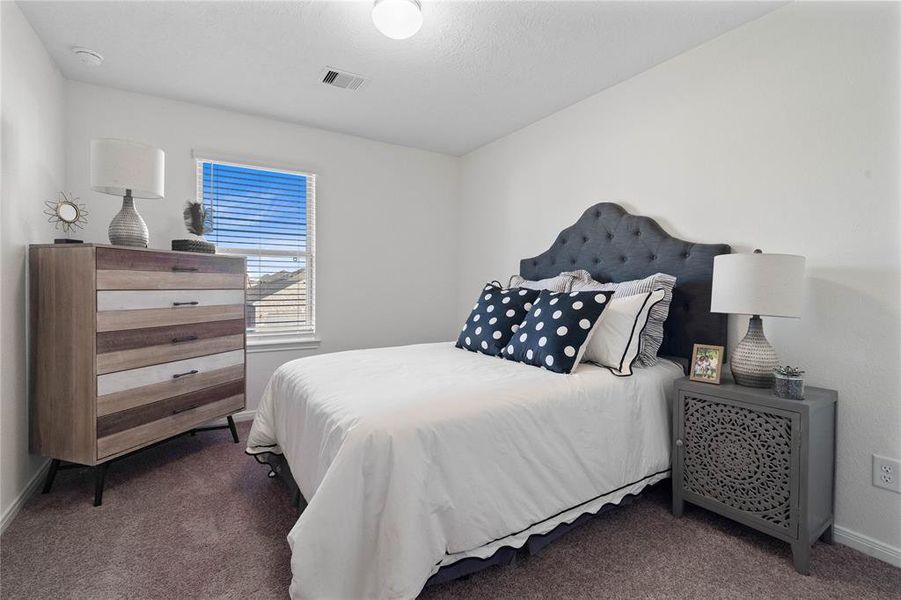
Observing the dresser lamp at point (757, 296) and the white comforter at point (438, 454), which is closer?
the white comforter at point (438, 454)

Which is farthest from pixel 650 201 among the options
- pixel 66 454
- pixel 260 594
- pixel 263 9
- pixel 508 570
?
pixel 66 454

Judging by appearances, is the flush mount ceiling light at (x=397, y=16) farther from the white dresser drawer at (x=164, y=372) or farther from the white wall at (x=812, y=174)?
the white dresser drawer at (x=164, y=372)

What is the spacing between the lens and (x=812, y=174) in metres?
1.86

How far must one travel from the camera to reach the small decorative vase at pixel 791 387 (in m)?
1.61

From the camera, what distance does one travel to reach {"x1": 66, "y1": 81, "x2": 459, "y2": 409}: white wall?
2.76m

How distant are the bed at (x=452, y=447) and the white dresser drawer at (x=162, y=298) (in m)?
0.75

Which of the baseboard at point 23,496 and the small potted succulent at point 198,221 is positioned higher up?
the small potted succulent at point 198,221

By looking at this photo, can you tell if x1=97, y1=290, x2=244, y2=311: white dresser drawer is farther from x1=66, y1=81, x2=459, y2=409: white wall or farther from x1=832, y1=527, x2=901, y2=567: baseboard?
x1=832, y1=527, x2=901, y2=567: baseboard

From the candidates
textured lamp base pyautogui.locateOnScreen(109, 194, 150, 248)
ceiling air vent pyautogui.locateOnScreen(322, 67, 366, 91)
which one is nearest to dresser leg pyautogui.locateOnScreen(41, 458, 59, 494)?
textured lamp base pyautogui.locateOnScreen(109, 194, 150, 248)

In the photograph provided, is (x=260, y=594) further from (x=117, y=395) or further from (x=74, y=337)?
(x=74, y=337)

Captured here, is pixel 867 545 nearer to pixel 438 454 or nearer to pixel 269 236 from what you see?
pixel 438 454

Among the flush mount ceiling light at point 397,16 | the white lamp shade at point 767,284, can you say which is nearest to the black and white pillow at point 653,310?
the white lamp shade at point 767,284

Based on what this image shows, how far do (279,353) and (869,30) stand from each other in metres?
3.81

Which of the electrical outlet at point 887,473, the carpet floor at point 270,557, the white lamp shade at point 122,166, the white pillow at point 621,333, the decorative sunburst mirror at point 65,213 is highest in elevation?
the white lamp shade at point 122,166
